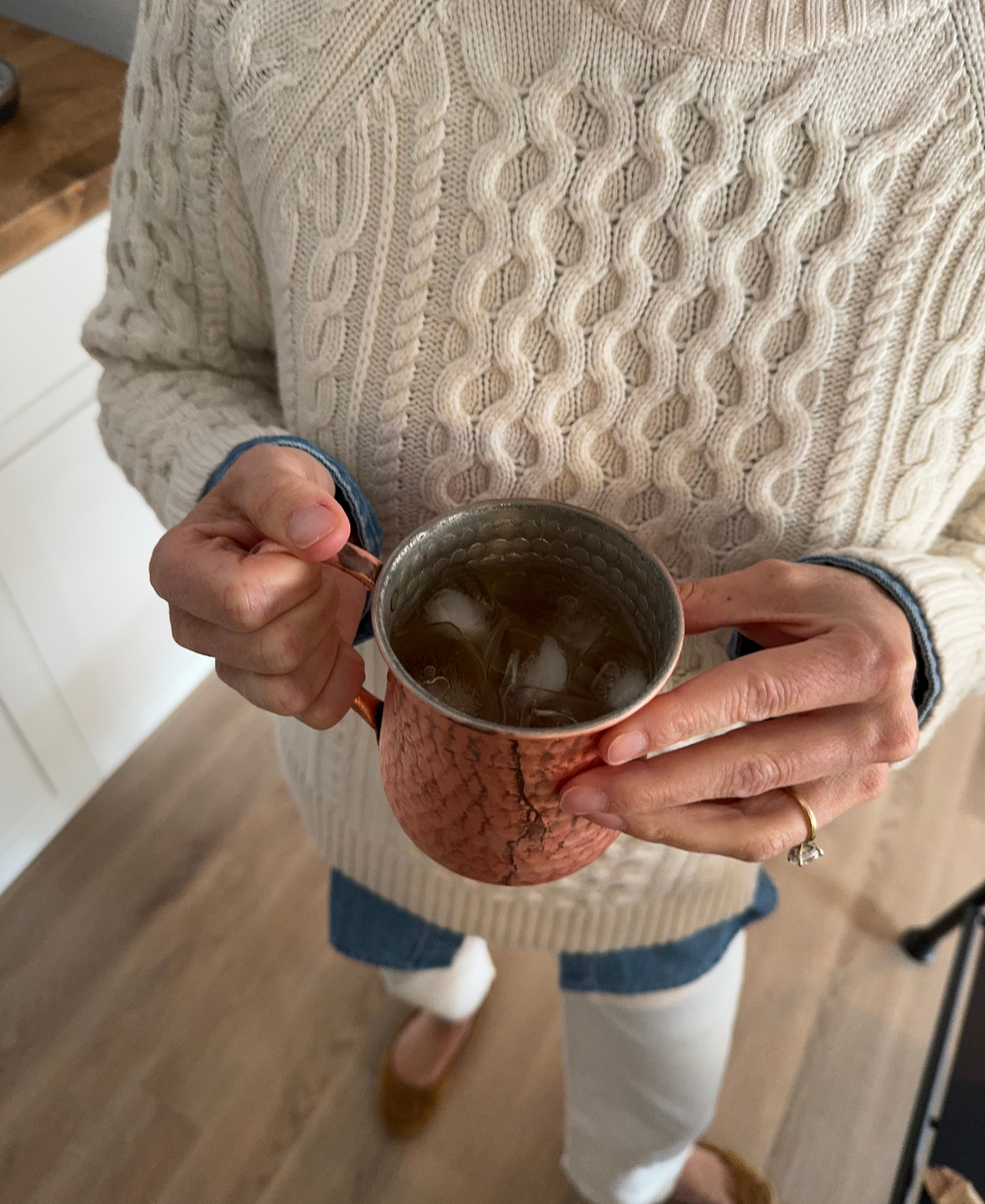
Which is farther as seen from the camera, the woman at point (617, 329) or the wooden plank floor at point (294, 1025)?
the wooden plank floor at point (294, 1025)

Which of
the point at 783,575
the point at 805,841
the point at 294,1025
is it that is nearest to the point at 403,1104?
the point at 294,1025

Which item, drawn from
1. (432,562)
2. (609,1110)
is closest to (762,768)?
(432,562)

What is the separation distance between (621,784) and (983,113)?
371 mm

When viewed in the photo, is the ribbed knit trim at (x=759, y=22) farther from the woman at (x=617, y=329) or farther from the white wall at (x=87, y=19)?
the white wall at (x=87, y=19)

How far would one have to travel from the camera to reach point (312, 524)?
0.37 meters

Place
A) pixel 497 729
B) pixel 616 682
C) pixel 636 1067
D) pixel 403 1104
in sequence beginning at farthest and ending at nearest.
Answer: pixel 403 1104 → pixel 636 1067 → pixel 616 682 → pixel 497 729

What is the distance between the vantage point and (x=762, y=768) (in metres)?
0.41

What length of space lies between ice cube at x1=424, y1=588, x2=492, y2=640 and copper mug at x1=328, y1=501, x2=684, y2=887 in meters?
0.02

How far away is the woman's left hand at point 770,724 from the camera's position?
0.37m

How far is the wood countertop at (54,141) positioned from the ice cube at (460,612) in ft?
2.90

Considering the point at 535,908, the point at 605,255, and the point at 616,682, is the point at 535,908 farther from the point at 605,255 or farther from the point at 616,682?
the point at 605,255

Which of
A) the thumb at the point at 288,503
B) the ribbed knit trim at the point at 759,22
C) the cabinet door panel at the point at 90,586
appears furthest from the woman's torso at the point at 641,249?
the cabinet door panel at the point at 90,586

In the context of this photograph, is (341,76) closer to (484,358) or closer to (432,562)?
(484,358)

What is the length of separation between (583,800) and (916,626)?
226 millimetres
